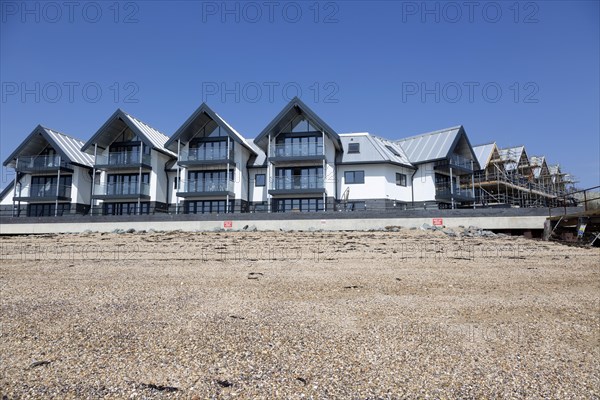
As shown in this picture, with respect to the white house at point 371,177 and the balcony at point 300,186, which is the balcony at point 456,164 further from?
the balcony at point 300,186

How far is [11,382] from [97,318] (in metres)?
1.89

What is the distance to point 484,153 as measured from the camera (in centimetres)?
4541

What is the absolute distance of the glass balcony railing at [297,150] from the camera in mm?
30984

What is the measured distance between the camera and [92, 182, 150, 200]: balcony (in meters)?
33.2

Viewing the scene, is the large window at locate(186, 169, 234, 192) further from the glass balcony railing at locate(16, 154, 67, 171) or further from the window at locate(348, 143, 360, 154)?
the glass balcony railing at locate(16, 154, 67, 171)

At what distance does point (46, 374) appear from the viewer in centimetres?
378

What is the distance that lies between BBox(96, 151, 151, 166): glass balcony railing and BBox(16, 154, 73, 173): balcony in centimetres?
361

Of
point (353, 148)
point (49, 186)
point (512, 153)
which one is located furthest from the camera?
point (512, 153)

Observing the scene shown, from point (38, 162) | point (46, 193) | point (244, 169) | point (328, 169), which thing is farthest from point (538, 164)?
point (38, 162)

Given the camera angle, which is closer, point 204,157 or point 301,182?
point 301,182

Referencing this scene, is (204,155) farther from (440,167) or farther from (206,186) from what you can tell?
(440,167)

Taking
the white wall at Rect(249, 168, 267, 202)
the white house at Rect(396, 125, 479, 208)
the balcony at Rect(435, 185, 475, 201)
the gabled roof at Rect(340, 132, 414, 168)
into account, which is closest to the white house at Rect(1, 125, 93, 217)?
the white wall at Rect(249, 168, 267, 202)

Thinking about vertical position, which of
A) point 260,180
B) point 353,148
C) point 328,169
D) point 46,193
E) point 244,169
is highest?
point 353,148

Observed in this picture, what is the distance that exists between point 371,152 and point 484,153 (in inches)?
825
